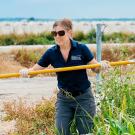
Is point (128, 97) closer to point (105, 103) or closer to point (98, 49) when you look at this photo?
point (105, 103)

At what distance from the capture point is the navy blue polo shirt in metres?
6.10

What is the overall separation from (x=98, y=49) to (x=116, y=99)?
107 cm

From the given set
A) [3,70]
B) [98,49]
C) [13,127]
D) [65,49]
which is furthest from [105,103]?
[3,70]

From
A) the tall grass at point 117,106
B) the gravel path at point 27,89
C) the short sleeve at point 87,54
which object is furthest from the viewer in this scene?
the gravel path at point 27,89

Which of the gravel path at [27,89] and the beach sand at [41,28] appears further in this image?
the beach sand at [41,28]

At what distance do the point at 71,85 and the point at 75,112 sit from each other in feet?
0.83

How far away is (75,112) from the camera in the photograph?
6133 mm

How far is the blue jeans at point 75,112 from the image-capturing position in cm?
610

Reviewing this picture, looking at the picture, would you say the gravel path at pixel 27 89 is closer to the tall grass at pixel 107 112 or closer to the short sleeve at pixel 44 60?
the tall grass at pixel 107 112

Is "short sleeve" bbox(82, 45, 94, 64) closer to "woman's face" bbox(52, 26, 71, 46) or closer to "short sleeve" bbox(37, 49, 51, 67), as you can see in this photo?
"woman's face" bbox(52, 26, 71, 46)

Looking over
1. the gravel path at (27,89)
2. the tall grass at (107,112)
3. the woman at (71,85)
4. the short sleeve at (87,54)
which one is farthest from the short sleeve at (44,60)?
the gravel path at (27,89)

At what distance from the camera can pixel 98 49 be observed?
25.4 feet

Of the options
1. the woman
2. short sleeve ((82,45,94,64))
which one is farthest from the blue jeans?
short sleeve ((82,45,94,64))

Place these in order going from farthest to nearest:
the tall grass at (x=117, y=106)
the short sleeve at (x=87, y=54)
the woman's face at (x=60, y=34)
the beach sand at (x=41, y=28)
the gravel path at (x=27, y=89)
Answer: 1. the beach sand at (x=41, y=28)
2. the gravel path at (x=27, y=89)
3. the short sleeve at (x=87, y=54)
4. the woman's face at (x=60, y=34)
5. the tall grass at (x=117, y=106)
